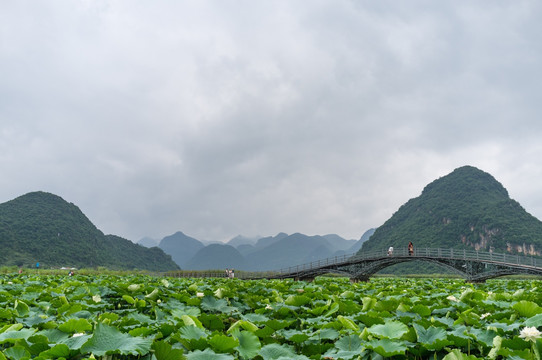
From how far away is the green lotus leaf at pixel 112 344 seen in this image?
202 centimetres

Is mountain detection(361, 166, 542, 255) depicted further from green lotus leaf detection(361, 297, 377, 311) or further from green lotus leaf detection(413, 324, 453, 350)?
green lotus leaf detection(413, 324, 453, 350)

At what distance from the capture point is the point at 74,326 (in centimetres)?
266

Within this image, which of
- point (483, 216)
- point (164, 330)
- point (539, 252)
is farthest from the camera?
point (483, 216)

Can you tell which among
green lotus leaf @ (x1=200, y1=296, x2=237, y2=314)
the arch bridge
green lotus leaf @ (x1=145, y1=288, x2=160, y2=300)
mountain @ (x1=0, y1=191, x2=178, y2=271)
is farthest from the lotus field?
mountain @ (x1=0, y1=191, x2=178, y2=271)

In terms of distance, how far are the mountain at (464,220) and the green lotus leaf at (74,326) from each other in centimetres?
9438

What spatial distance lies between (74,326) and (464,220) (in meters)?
105

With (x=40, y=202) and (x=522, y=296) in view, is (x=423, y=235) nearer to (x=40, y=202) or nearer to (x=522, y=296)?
(x=522, y=296)

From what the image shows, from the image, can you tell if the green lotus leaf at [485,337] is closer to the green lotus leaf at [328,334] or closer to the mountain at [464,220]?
the green lotus leaf at [328,334]

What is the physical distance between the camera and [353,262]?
1710 inches

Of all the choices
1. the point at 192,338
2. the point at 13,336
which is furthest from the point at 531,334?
the point at 13,336

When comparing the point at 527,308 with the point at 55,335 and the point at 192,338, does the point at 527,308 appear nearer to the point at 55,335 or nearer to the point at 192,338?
the point at 192,338

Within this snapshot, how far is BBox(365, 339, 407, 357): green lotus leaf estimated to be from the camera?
2.10 metres

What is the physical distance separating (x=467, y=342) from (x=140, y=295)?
4.77 meters

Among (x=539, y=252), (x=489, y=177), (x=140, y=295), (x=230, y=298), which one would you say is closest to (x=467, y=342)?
(x=230, y=298)
